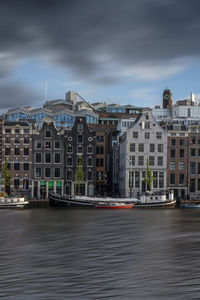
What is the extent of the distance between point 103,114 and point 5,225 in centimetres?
12409

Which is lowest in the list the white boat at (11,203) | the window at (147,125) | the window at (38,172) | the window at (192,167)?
the white boat at (11,203)

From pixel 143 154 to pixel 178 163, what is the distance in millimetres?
8376

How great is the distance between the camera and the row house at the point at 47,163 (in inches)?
4638

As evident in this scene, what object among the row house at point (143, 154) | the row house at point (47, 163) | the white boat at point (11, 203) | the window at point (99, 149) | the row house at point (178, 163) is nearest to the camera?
the white boat at point (11, 203)

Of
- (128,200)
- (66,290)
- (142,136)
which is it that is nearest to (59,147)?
(142,136)

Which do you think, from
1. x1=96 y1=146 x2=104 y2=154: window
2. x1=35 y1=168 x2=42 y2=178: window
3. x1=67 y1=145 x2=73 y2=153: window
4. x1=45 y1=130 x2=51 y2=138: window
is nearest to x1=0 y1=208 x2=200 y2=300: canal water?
x1=35 y1=168 x2=42 y2=178: window

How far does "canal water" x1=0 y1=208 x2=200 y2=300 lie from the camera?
2332cm

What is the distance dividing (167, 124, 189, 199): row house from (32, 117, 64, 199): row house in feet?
80.8

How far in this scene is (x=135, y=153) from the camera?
12075 cm

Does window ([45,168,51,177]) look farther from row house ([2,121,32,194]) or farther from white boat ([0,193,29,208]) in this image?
white boat ([0,193,29,208])

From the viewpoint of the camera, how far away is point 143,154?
120875 mm

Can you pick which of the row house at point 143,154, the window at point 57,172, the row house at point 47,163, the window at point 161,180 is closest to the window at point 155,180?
the row house at point 143,154

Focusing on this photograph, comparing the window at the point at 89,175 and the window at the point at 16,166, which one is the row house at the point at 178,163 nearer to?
the window at the point at 89,175

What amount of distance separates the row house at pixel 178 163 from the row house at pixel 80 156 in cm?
1736
